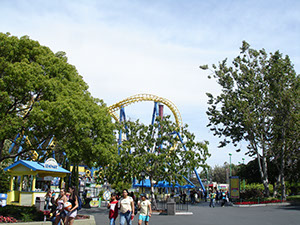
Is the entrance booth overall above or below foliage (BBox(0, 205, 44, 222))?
above

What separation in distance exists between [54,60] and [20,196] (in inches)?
457

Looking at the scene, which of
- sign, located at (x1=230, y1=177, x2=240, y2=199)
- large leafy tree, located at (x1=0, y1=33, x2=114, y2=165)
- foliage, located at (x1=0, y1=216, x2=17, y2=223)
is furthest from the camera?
sign, located at (x1=230, y1=177, x2=240, y2=199)

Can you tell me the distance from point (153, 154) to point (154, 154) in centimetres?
12

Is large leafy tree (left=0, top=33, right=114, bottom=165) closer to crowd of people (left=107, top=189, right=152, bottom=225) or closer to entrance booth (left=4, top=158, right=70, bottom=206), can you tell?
entrance booth (left=4, top=158, right=70, bottom=206)

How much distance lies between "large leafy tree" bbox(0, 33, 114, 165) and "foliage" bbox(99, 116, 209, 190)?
23.4ft

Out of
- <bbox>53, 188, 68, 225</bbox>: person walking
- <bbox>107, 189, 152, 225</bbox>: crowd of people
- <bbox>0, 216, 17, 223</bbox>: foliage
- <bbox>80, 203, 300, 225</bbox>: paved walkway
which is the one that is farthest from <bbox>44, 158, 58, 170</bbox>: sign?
<bbox>107, 189, 152, 225</bbox>: crowd of people

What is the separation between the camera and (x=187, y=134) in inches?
1040

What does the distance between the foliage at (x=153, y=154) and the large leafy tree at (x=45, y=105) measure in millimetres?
7122

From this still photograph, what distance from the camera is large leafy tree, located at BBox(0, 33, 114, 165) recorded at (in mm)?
15102

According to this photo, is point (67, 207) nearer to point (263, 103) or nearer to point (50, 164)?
point (50, 164)

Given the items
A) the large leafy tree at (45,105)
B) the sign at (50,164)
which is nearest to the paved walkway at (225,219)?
the sign at (50,164)

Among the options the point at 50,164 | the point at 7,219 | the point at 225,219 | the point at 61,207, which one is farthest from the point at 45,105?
the point at 225,219

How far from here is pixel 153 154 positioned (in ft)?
82.4

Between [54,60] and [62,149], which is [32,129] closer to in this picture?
[62,149]
